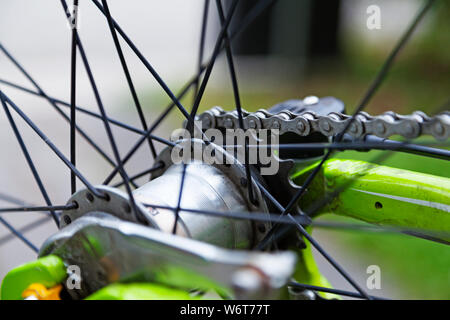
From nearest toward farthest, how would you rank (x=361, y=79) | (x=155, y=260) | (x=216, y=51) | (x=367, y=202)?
(x=155, y=260) → (x=216, y=51) → (x=367, y=202) → (x=361, y=79)

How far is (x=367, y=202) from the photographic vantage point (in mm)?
758

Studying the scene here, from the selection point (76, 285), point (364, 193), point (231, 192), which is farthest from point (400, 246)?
point (76, 285)

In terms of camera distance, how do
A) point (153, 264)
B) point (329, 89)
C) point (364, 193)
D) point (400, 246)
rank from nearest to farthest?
point (153, 264), point (364, 193), point (400, 246), point (329, 89)

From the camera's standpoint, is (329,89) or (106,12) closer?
(106,12)

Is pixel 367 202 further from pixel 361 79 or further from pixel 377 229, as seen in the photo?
pixel 361 79

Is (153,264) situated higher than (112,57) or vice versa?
(112,57)

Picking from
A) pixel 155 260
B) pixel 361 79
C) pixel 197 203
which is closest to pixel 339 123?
pixel 197 203

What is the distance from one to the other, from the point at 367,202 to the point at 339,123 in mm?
120

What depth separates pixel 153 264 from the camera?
489 mm

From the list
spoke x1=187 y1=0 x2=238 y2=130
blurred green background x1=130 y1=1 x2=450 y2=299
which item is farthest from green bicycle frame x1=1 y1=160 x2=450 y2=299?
blurred green background x1=130 y1=1 x2=450 y2=299

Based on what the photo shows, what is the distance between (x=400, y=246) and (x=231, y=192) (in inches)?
62.5

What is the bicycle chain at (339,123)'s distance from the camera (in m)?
0.61
